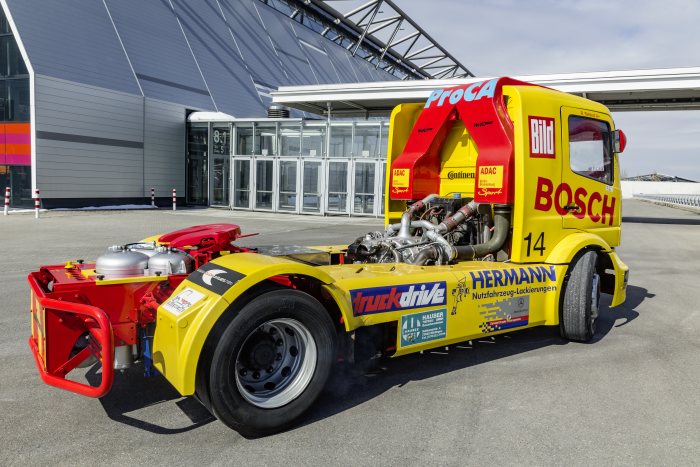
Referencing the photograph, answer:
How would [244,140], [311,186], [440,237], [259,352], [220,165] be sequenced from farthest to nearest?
[220,165]
[244,140]
[311,186]
[440,237]
[259,352]

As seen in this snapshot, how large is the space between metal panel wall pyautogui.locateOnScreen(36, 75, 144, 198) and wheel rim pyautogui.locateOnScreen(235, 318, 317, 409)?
62.8 feet

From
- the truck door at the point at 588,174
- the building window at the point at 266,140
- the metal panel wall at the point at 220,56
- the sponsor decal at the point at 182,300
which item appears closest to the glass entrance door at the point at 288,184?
the building window at the point at 266,140

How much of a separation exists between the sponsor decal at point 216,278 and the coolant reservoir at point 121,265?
1.42 ft

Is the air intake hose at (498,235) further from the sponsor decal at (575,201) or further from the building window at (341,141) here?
the building window at (341,141)

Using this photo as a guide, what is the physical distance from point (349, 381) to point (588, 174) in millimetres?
3535

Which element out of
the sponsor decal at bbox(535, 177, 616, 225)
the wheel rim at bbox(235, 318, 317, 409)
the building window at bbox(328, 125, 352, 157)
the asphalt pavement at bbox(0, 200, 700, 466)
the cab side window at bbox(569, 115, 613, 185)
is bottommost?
the asphalt pavement at bbox(0, 200, 700, 466)

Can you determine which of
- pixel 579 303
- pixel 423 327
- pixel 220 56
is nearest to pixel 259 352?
pixel 423 327

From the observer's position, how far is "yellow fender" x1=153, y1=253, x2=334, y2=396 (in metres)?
3.00

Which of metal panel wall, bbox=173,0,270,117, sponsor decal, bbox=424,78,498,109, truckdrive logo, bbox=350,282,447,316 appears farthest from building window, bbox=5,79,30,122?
truckdrive logo, bbox=350,282,447,316

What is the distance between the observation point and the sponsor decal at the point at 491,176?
16.5ft

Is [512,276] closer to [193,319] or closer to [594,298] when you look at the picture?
[594,298]

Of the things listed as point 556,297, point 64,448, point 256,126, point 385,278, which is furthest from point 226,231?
point 256,126

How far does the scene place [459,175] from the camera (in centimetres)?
607

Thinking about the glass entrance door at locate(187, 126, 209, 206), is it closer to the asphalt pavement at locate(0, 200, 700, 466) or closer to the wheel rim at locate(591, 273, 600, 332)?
the asphalt pavement at locate(0, 200, 700, 466)
